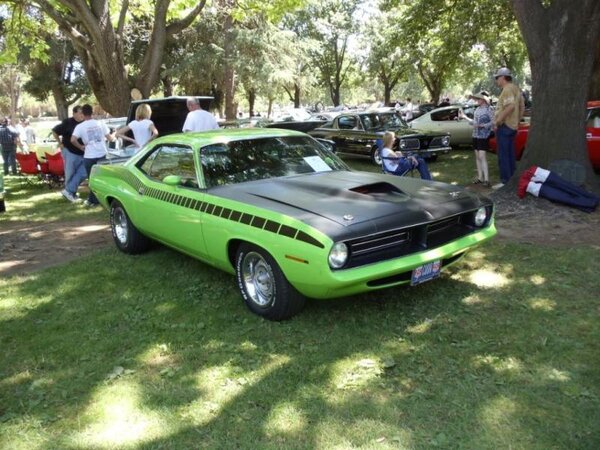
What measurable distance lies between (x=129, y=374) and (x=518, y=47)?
95.5ft

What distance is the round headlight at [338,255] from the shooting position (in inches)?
145

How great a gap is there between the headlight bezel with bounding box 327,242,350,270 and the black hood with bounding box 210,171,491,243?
83mm

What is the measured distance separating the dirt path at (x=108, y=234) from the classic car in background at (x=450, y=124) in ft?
26.5

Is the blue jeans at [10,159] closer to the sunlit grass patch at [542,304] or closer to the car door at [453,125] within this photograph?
the car door at [453,125]

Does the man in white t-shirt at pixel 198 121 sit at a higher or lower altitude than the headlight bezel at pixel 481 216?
higher

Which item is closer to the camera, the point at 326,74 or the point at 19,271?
the point at 19,271

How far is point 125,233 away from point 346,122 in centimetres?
892

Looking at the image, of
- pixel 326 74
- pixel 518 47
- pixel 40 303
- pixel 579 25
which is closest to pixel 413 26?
pixel 579 25

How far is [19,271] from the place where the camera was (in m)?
6.23

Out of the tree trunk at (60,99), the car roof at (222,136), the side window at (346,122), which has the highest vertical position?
the tree trunk at (60,99)

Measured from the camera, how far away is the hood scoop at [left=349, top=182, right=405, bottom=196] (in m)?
4.51

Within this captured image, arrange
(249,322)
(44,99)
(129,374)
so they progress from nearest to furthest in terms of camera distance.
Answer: (129,374)
(249,322)
(44,99)

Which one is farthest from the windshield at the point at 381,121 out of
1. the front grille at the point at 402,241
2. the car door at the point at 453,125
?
the front grille at the point at 402,241

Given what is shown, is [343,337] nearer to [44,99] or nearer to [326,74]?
[44,99]
